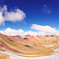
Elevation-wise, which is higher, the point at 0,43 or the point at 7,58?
the point at 0,43

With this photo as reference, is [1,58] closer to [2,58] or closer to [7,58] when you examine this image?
[2,58]

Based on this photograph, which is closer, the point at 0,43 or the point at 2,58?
the point at 2,58

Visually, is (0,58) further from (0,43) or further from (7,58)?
(0,43)

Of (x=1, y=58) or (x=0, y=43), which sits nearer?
(x=1, y=58)

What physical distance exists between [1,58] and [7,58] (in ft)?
12.7

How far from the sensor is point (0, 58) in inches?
1908

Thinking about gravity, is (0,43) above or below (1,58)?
above

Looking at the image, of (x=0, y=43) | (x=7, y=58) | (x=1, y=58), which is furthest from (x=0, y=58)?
(x=0, y=43)

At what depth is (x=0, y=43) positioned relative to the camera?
2990 inches

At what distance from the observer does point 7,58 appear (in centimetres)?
5100

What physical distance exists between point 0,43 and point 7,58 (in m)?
28.9

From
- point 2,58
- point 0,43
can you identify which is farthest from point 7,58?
point 0,43

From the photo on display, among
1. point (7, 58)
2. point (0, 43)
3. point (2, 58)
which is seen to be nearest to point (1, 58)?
point (2, 58)

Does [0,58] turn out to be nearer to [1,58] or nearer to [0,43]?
[1,58]
